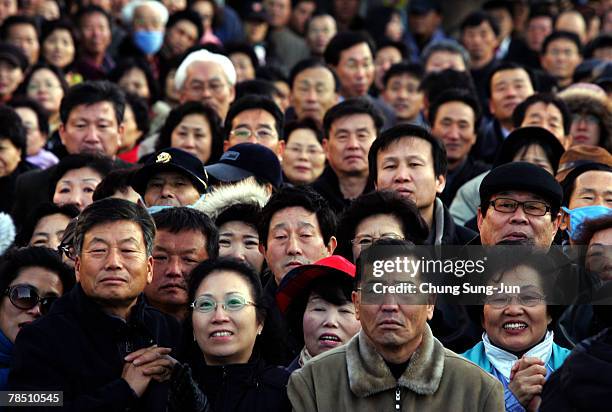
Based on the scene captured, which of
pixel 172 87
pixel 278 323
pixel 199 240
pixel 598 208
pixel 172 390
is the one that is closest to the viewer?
pixel 172 390

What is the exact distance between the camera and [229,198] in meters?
7.20

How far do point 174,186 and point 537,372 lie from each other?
2.70 m

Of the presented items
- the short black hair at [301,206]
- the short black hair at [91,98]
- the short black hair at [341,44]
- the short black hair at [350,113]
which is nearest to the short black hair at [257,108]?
the short black hair at [350,113]

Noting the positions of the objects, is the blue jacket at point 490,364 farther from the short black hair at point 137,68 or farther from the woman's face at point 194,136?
the short black hair at point 137,68

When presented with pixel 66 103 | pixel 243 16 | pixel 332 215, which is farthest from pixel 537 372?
pixel 243 16

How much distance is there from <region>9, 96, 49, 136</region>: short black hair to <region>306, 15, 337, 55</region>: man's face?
4.14 meters

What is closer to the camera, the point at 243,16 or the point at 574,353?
the point at 574,353

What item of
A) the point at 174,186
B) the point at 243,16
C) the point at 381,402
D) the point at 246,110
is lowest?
the point at 381,402

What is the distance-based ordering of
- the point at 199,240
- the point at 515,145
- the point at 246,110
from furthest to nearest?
the point at 246,110, the point at 515,145, the point at 199,240

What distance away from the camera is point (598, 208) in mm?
7117

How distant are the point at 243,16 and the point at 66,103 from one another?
6.23 metres

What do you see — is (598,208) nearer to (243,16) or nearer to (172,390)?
(172,390)

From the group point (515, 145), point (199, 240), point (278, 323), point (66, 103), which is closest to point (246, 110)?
point (66, 103)

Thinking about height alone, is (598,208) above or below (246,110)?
below
